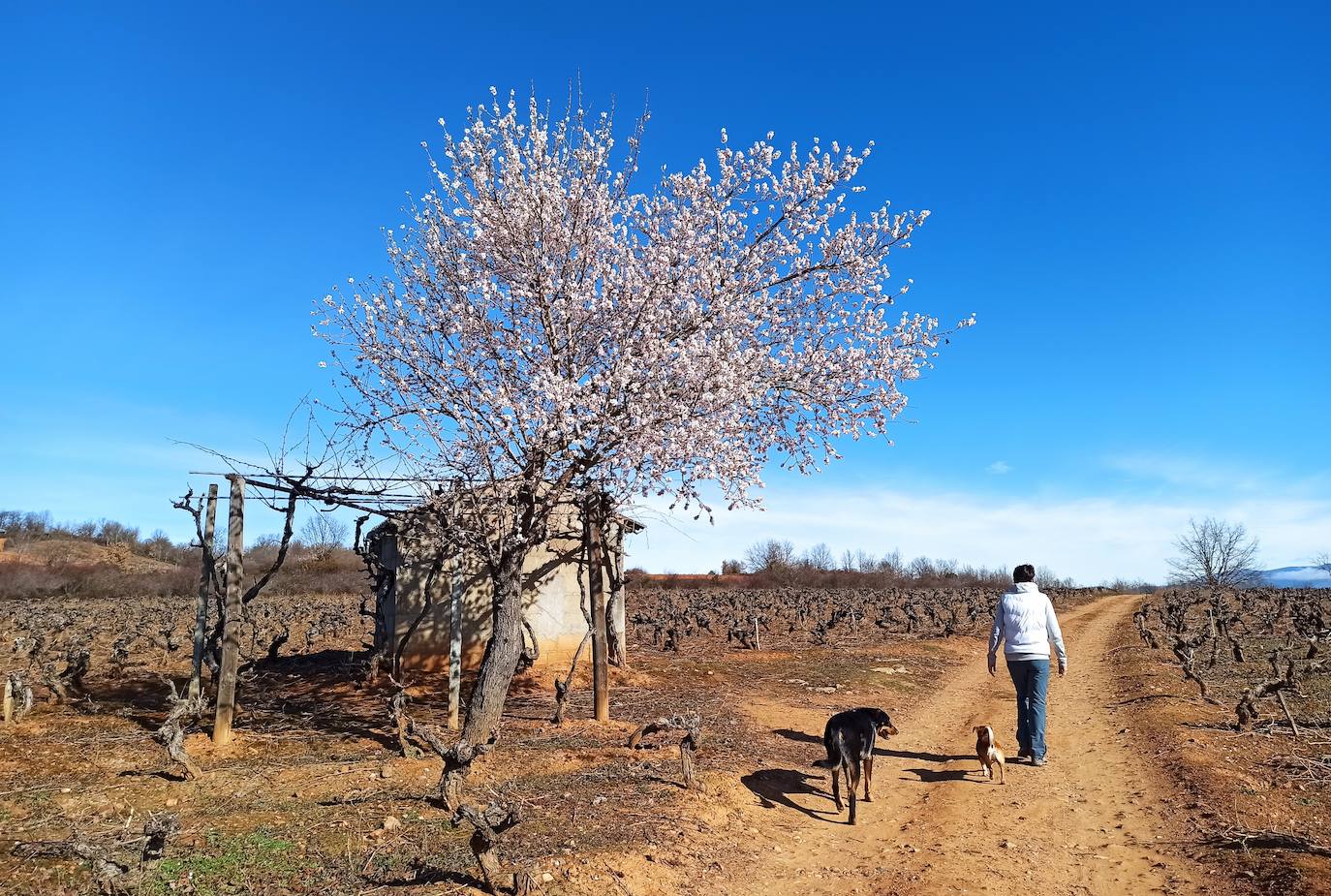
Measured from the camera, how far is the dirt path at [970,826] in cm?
616

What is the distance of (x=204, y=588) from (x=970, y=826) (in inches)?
412

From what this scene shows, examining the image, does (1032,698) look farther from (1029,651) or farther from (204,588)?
(204,588)

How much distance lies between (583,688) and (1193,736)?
9.99 metres

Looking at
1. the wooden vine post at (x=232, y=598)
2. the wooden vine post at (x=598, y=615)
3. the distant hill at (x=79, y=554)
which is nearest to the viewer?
the wooden vine post at (x=232, y=598)

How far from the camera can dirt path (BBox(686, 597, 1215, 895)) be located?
6.16 meters

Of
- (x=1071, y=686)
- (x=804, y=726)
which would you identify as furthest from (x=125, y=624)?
(x=1071, y=686)

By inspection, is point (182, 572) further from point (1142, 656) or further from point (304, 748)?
point (1142, 656)

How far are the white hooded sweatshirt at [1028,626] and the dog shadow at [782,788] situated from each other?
2.62 m

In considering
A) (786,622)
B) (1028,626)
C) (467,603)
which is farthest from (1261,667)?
(786,622)

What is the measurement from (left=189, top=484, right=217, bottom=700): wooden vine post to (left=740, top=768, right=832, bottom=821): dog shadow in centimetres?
789

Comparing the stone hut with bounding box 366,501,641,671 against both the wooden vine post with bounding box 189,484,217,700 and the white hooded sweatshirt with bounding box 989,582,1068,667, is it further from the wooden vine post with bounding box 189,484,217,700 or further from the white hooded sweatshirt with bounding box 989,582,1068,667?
the white hooded sweatshirt with bounding box 989,582,1068,667

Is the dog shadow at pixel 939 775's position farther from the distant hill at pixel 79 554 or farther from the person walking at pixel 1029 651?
the distant hill at pixel 79 554

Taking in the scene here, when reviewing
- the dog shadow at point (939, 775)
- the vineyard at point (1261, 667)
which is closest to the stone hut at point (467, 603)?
the dog shadow at point (939, 775)

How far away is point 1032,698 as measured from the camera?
359 inches
